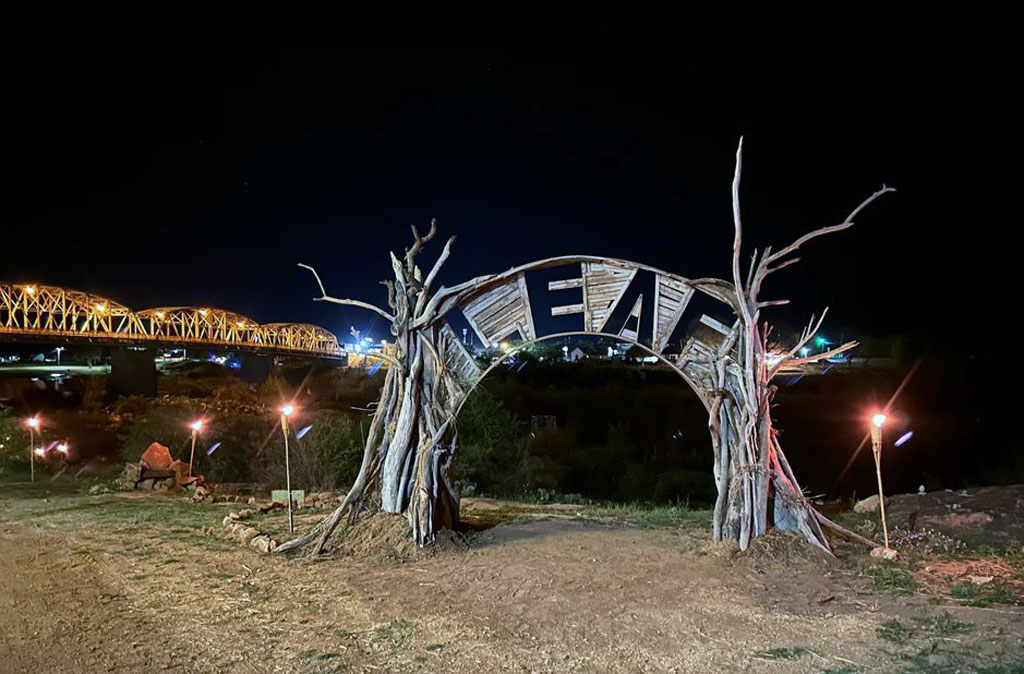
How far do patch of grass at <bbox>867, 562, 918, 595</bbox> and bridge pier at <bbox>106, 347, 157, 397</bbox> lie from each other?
52421 millimetres

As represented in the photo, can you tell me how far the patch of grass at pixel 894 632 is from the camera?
5.61 metres

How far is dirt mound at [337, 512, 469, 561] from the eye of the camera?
848 cm

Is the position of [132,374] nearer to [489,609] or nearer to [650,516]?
[650,516]

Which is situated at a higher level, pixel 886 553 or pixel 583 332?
pixel 583 332

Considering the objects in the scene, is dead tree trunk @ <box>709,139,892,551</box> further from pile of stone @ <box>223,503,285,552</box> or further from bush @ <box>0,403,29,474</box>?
bush @ <box>0,403,29,474</box>

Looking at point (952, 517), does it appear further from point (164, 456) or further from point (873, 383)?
point (873, 383)

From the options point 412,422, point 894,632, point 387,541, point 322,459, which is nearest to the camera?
point 894,632

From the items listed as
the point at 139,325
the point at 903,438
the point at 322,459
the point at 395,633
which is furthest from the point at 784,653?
the point at 139,325

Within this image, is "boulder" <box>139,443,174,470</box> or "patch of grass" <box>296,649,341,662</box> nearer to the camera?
"patch of grass" <box>296,649,341,662</box>

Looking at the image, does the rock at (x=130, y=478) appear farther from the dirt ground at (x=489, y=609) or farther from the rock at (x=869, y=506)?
the rock at (x=869, y=506)

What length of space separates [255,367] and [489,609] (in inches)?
2711

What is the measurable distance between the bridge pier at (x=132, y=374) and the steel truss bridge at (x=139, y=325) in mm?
Result: 10113

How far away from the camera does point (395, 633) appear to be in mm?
5961

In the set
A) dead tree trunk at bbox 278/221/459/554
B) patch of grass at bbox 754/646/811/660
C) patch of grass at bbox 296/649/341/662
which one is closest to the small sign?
dead tree trunk at bbox 278/221/459/554
